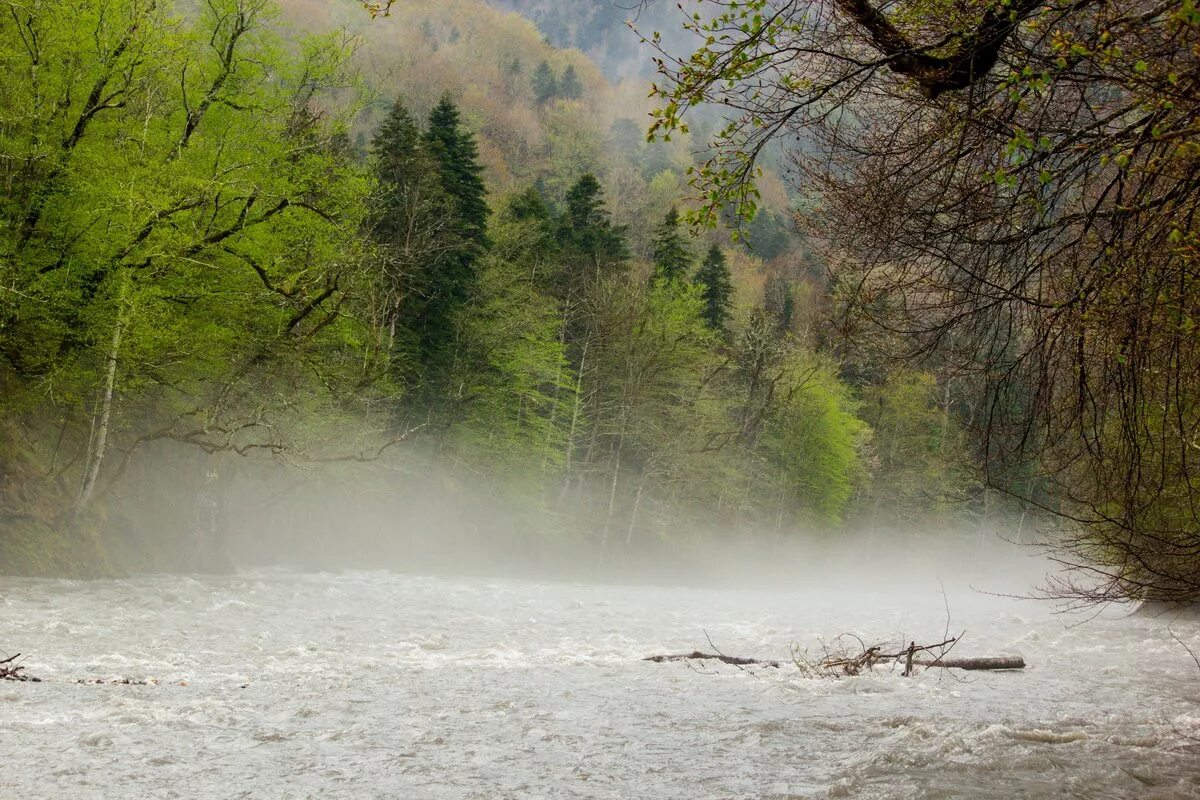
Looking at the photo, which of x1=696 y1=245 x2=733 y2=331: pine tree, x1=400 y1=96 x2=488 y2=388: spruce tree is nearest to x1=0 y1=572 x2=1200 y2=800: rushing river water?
x1=400 y1=96 x2=488 y2=388: spruce tree

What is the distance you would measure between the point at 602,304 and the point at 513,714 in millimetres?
29973

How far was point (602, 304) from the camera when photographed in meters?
36.5

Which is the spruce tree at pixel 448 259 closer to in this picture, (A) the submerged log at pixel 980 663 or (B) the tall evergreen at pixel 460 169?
(B) the tall evergreen at pixel 460 169

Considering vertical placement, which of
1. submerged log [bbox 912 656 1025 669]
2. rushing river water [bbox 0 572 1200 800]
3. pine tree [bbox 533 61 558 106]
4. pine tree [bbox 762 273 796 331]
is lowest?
rushing river water [bbox 0 572 1200 800]

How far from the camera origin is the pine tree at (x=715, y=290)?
4828cm

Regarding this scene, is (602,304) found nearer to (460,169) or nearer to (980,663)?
(460,169)

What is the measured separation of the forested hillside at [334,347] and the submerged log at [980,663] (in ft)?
9.00

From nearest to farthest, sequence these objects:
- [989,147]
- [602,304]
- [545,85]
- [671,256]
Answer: [989,147] < [602,304] < [671,256] < [545,85]

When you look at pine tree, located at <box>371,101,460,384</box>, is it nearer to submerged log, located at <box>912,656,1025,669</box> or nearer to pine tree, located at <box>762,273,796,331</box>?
submerged log, located at <box>912,656,1025,669</box>

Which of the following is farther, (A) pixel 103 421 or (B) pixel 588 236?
(B) pixel 588 236

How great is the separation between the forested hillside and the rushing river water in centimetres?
341

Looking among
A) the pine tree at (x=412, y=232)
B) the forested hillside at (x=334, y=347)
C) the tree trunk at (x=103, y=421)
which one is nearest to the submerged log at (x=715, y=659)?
the forested hillside at (x=334, y=347)

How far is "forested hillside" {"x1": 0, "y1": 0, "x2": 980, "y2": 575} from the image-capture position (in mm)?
15602

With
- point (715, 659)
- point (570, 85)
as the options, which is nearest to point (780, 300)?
point (570, 85)
